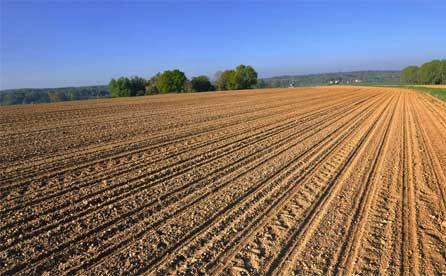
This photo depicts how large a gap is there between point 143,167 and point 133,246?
3.64 meters

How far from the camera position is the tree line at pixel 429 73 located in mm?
119375

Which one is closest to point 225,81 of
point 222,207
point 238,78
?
point 238,78

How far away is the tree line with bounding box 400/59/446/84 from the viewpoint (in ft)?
392

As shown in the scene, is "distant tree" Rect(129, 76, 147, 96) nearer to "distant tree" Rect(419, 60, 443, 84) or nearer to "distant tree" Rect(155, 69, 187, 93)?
"distant tree" Rect(155, 69, 187, 93)

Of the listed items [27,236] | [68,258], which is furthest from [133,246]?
[27,236]

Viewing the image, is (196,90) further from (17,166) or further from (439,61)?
(439,61)

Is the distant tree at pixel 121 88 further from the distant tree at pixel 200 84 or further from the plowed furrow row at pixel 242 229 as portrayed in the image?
the plowed furrow row at pixel 242 229

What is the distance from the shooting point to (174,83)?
2697 inches

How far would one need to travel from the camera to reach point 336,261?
12.6ft

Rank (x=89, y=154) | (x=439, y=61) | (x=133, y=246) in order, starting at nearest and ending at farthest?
1. (x=133, y=246)
2. (x=89, y=154)
3. (x=439, y=61)

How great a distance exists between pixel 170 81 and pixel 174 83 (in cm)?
108

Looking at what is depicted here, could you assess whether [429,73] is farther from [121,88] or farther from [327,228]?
[327,228]

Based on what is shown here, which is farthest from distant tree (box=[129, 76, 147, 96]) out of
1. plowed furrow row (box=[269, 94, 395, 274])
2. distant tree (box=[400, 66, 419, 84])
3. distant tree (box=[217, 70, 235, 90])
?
distant tree (box=[400, 66, 419, 84])

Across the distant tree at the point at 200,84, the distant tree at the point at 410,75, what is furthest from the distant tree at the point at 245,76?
the distant tree at the point at 410,75
